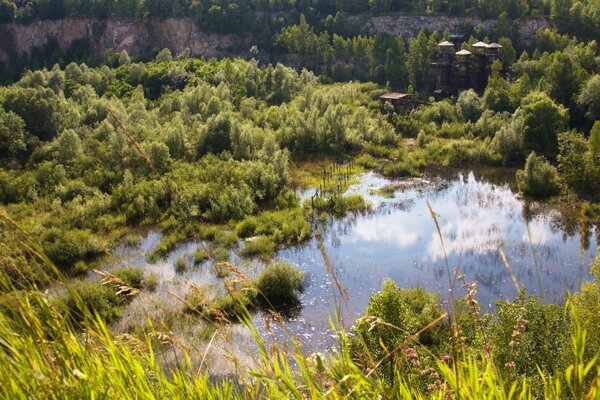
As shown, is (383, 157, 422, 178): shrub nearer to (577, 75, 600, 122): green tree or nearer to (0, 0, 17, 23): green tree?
(577, 75, 600, 122): green tree

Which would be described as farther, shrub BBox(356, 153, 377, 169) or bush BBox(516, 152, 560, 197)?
shrub BBox(356, 153, 377, 169)

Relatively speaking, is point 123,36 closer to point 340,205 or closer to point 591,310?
point 340,205

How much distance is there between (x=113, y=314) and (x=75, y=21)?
203ft

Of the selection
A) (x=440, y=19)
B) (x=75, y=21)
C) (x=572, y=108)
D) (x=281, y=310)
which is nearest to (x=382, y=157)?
(x=572, y=108)

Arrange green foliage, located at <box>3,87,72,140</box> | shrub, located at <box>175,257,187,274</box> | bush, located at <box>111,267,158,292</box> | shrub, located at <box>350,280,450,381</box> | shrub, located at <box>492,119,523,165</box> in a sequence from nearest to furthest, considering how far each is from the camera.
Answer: shrub, located at <box>350,280,450,381</box> → bush, located at <box>111,267,158,292</box> → shrub, located at <box>175,257,187,274</box> → shrub, located at <box>492,119,523,165</box> → green foliage, located at <box>3,87,72,140</box>

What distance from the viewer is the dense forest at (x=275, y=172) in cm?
943

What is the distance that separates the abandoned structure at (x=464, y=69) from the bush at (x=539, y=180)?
20.9 metres

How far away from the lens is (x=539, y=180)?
3284 centimetres

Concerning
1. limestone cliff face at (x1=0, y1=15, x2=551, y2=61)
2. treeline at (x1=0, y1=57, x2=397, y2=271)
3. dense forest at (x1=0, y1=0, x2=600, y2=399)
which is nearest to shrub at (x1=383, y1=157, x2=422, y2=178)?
dense forest at (x1=0, y1=0, x2=600, y2=399)

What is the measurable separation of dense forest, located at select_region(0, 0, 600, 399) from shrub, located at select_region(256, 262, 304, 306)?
76 mm

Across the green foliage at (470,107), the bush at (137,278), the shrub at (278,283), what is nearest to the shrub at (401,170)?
the green foliage at (470,107)

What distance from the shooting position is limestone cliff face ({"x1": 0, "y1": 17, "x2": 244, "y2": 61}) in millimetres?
72312

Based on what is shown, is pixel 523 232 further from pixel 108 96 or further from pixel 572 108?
pixel 108 96

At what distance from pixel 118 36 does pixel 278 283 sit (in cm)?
5932
